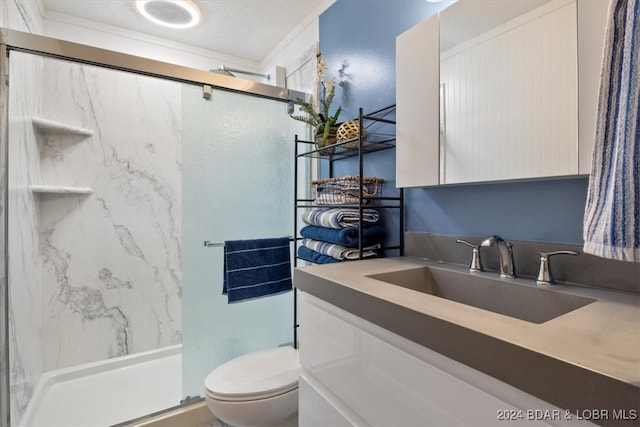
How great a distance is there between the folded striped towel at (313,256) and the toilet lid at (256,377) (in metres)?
0.48

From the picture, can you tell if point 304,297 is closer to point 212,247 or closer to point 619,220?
point 619,220

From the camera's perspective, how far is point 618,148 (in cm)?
35

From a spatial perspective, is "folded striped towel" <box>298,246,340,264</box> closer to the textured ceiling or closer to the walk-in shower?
the walk-in shower

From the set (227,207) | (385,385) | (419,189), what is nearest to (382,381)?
(385,385)

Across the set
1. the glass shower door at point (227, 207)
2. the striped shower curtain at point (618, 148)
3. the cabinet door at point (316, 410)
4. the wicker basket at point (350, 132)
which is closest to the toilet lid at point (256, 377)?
the cabinet door at point (316, 410)

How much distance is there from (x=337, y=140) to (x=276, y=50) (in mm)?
1296

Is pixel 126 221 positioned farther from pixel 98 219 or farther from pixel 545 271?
pixel 545 271

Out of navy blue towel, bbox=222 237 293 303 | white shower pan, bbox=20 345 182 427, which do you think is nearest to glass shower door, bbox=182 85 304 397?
navy blue towel, bbox=222 237 293 303

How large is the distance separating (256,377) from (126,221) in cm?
149

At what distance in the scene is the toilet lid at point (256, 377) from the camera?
1.17 metres

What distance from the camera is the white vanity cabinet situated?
0.45m

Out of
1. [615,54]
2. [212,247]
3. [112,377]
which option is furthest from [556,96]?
[112,377]

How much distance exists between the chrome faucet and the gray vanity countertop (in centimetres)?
14

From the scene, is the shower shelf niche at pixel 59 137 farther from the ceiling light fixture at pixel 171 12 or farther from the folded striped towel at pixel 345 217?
the folded striped towel at pixel 345 217
